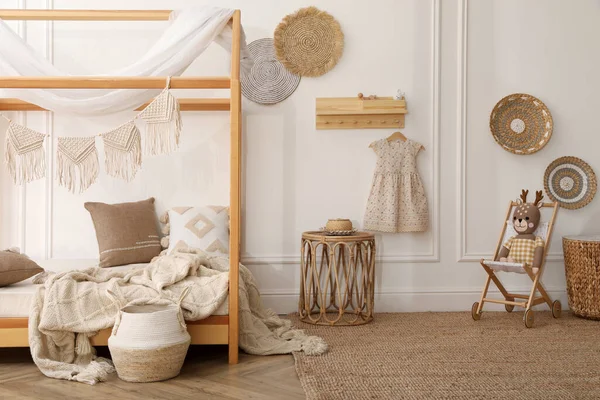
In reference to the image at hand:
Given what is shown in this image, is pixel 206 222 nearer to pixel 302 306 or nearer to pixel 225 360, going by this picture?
pixel 302 306

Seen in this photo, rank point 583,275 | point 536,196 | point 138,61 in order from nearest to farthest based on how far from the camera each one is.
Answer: point 138,61
point 583,275
point 536,196

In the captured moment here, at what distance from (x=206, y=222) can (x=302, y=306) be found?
82cm

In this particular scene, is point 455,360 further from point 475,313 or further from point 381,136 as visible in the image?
point 381,136

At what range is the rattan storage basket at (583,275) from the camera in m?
4.07

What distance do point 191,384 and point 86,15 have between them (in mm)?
2013

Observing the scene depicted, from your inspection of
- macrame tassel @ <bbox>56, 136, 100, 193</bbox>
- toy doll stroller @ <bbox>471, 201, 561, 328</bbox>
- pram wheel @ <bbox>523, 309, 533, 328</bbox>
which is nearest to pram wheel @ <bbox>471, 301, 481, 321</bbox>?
toy doll stroller @ <bbox>471, 201, 561, 328</bbox>

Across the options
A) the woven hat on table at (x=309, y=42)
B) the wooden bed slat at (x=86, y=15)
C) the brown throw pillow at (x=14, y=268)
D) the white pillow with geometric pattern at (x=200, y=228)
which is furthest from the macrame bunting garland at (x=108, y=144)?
the woven hat on table at (x=309, y=42)

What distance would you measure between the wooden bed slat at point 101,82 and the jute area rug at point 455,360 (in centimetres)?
140

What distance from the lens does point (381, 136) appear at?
4395mm

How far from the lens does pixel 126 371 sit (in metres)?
2.77

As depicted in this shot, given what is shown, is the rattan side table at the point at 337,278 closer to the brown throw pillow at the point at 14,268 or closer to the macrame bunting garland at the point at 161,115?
the macrame bunting garland at the point at 161,115

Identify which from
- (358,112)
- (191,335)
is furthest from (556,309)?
(191,335)

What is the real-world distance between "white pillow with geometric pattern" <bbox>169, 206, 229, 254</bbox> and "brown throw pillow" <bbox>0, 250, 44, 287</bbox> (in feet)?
3.00

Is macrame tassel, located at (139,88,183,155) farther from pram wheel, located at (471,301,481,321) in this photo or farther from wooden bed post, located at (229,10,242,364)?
pram wheel, located at (471,301,481,321)
